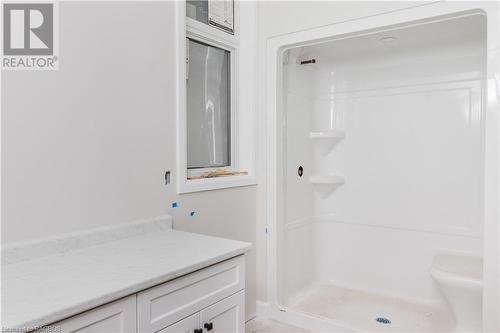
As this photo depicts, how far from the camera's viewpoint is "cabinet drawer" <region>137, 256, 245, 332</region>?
4.32 feet

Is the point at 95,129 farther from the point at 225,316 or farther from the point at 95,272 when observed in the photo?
the point at 225,316

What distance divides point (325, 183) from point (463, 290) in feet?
4.37

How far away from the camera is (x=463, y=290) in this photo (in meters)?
2.35

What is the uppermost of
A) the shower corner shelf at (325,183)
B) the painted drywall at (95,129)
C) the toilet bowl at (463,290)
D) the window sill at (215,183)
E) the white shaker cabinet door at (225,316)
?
the painted drywall at (95,129)

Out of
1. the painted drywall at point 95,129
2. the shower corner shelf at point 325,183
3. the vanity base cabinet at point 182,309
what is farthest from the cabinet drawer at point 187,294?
the shower corner shelf at point 325,183

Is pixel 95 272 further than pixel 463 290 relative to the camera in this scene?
No

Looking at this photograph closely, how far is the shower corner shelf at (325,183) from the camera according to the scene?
3316mm

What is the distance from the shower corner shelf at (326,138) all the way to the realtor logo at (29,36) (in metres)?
2.14

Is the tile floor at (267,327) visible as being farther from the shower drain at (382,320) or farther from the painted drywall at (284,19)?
the shower drain at (382,320)

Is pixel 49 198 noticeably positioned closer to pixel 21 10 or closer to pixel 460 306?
pixel 21 10

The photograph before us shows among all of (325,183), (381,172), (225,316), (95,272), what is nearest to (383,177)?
(381,172)

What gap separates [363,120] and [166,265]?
2404 mm

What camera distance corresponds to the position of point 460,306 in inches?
96.3

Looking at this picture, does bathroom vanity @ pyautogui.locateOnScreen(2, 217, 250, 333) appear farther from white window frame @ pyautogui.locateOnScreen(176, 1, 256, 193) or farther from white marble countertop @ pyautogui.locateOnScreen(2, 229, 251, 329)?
white window frame @ pyautogui.locateOnScreen(176, 1, 256, 193)
